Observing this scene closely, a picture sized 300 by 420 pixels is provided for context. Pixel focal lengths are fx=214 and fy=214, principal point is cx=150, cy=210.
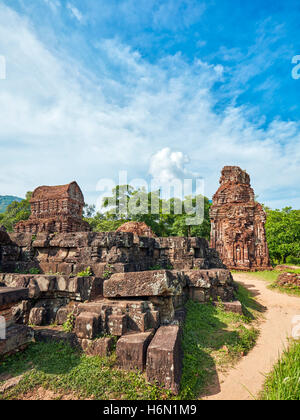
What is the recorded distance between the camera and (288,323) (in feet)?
18.4

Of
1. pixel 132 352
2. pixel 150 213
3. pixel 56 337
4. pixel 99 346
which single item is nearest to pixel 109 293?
pixel 99 346

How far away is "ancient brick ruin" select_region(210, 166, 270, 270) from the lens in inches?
659

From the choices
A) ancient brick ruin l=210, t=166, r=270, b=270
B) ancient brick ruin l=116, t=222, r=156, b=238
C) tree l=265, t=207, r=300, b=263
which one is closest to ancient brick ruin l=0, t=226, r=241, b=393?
ancient brick ruin l=116, t=222, r=156, b=238

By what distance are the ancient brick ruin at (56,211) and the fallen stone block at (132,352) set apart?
869 centimetres

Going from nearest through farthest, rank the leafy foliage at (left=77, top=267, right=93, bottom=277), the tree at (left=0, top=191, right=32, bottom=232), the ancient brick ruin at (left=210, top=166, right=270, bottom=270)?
1. the leafy foliage at (left=77, top=267, right=93, bottom=277)
2. the ancient brick ruin at (left=210, top=166, right=270, bottom=270)
3. the tree at (left=0, top=191, right=32, bottom=232)

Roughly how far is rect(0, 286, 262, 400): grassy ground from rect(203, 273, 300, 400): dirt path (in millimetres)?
165

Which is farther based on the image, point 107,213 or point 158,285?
point 107,213

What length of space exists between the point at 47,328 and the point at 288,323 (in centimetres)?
584

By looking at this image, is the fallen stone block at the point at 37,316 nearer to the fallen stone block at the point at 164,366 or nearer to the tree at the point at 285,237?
the fallen stone block at the point at 164,366

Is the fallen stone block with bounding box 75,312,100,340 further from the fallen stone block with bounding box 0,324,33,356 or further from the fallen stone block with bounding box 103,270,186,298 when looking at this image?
the fallen stone block with bounding box 0,324,33,356

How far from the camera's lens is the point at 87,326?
140 inches

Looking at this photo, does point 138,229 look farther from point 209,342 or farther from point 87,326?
point 87,326
